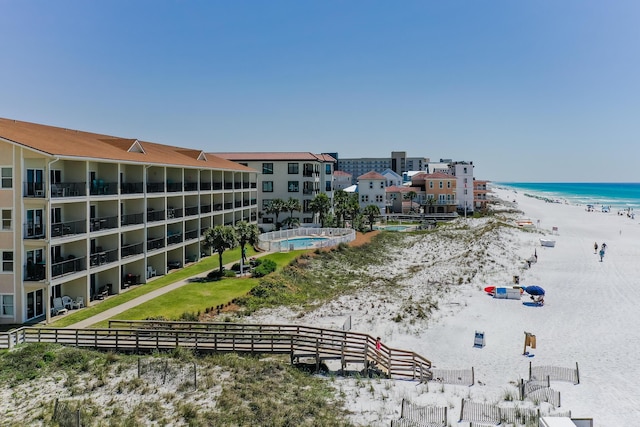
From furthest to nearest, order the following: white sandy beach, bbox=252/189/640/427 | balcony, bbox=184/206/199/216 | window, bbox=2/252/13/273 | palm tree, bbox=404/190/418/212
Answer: palm tree, bbox=404/190/418/212
balcony, bbox=184/206/199/216
window, bbox=2/252/13/273
white sandy beach, bbox=252/189/640/427

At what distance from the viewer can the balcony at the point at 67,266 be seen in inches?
989

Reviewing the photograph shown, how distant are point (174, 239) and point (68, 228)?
14.0m

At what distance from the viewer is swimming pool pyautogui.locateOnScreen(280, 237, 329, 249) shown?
165 ft

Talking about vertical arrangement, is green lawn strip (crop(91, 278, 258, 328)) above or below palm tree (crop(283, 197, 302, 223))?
below

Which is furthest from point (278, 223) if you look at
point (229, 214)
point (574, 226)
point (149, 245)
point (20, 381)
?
point (574, 226)

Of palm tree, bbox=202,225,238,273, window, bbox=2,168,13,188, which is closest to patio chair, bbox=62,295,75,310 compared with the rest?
window, bbox=2,168,13,188

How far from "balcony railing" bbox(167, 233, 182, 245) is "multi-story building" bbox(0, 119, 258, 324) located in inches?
3.8

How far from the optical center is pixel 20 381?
1800 cm

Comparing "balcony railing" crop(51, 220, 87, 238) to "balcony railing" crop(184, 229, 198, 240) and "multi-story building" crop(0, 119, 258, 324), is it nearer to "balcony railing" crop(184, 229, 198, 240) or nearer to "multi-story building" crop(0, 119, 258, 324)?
"multi-story building" crop(0, 119, 258, 324)

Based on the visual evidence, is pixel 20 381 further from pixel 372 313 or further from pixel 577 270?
pixel 577 270

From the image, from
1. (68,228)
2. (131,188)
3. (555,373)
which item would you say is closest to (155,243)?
(131,188)

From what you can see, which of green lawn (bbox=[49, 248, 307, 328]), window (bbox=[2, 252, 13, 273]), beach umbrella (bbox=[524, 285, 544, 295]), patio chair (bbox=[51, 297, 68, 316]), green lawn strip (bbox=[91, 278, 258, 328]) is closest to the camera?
window (bbox=[2, 252, 13, 273])

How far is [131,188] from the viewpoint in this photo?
33719 mm

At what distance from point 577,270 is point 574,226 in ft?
155
